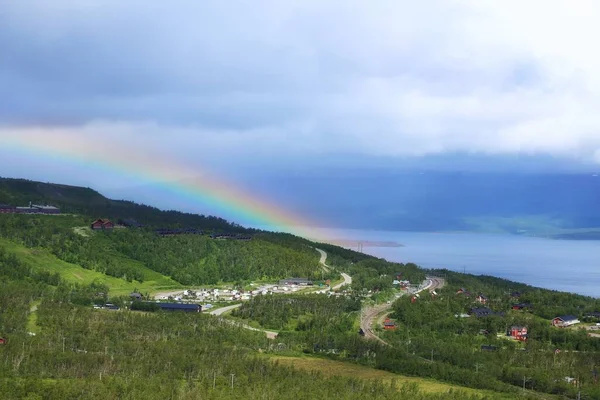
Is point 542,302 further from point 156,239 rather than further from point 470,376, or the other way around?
point 156,239

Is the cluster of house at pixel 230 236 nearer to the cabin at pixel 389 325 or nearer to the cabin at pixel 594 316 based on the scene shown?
the cabin at pixel 389 325

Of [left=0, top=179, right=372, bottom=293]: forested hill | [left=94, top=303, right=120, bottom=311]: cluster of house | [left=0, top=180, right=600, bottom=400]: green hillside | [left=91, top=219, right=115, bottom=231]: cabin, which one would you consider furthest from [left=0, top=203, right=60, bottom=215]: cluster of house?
[left=94, top=303, right=120, bottom=311]: cluster of house

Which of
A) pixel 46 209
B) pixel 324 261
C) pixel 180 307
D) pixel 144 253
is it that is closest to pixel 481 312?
pixel 180 307

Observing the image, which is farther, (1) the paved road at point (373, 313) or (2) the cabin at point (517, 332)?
(1) the paved road at point (373, 313)

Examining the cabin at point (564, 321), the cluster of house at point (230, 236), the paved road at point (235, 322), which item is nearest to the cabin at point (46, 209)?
the cluster of house at point (230, 236)

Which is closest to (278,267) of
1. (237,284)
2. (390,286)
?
(237,284)

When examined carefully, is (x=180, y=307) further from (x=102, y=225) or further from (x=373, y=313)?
(x=102, y=225)
